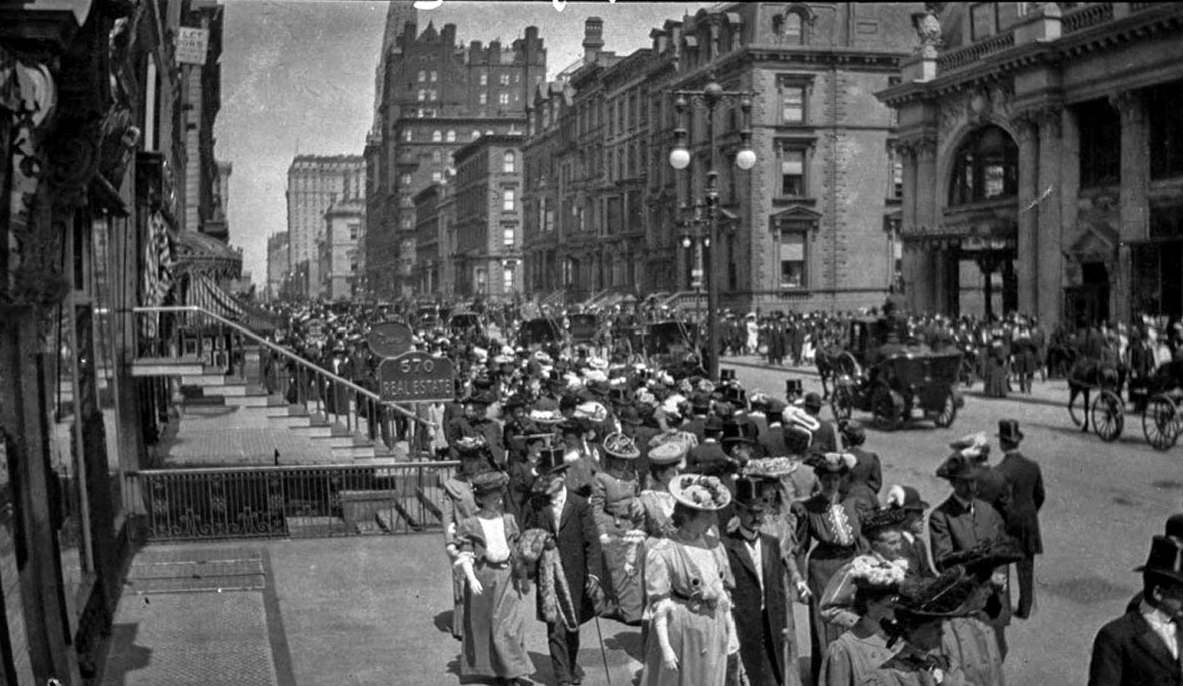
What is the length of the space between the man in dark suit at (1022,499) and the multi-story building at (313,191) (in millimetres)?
8309

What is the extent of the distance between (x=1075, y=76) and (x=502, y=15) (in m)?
24.4

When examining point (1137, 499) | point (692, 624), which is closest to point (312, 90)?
point (692, 624)

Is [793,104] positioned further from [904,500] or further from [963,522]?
[904,500]

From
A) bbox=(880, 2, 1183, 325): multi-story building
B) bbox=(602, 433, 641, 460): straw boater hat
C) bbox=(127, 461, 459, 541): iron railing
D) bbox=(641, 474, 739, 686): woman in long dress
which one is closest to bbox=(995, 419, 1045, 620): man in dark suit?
bbox=(602, 433, 641, 460): straw boater hat

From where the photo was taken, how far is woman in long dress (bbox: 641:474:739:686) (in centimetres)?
650

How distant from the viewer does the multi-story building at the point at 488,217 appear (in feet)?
145

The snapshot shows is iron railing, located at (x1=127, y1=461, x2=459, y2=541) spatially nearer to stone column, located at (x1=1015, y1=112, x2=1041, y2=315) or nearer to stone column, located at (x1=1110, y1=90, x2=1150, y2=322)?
stone column, located at (x1=1110, y1=90, x2=1150, y2=322)

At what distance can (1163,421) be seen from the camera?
684 inches

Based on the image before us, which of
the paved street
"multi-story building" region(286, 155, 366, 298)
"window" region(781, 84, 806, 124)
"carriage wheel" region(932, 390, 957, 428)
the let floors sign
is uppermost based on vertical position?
"window" region(781, 84, 806, 124)

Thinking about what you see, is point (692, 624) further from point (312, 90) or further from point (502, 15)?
point (312, 90)

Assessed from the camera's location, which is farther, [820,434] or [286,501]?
[286,501]

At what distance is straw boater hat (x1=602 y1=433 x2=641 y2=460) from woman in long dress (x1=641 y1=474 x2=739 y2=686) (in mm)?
2749

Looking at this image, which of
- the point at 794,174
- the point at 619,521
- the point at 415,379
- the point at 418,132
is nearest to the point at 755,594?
the point at 619,521

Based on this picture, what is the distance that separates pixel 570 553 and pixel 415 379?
6.98 m
